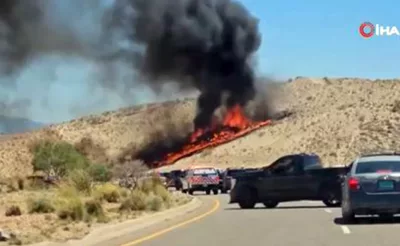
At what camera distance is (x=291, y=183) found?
108ft

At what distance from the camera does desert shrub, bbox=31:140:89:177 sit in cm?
7431

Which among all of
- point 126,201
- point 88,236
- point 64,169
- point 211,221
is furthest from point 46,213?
point 64,169

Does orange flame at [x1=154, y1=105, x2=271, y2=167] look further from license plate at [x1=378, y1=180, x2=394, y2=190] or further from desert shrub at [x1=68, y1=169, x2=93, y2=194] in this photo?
license plate at [x1=378, y1=180, x2=394, y2=190]

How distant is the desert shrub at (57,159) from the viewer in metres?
74.3

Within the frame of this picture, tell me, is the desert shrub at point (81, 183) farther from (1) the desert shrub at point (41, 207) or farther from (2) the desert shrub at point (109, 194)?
(1) the desert shrub at point (41, 207)

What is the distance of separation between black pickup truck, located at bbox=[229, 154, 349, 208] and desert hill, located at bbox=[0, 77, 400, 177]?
5970cm

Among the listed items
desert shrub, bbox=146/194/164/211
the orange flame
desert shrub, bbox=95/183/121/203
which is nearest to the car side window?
desert shrub, bbox=146/194/164/211

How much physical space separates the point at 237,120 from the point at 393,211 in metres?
78.3

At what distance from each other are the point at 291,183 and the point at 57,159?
147 ft

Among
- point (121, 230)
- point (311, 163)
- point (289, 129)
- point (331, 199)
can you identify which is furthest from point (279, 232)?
point (289, 129)

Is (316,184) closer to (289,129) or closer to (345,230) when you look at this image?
(345,230)

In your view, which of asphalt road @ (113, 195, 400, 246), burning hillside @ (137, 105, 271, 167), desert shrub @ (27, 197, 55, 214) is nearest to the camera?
asphalt road @ (113, 195, 400, 246)

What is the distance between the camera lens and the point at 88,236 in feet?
67.9

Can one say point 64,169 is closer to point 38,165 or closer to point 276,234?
point 38,165
